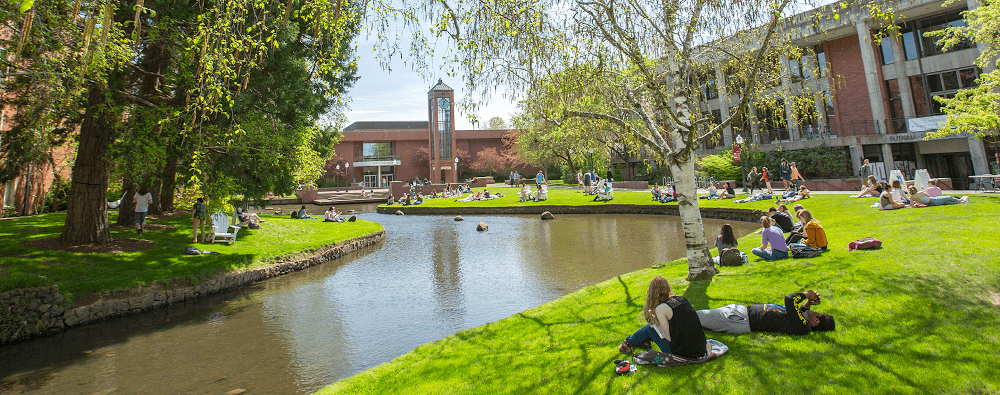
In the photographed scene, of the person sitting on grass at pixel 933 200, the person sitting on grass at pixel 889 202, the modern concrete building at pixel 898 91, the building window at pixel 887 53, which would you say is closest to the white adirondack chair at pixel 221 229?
the person sitting on grass at pixel 889 202

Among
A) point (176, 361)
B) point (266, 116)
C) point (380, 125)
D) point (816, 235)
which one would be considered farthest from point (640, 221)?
point (380, 125)

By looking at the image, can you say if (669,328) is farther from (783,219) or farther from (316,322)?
(783,219)

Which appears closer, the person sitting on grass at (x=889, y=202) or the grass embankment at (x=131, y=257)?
the grass embankment at (x=131, y=257)

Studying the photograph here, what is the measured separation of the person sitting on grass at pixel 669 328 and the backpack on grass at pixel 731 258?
4.34 m

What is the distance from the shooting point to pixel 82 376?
21.6ft

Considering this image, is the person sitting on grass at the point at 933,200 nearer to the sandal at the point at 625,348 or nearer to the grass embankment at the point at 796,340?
the grass embankment at the point at 796,340

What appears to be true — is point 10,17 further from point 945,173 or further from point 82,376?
point 945,173

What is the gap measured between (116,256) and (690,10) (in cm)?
1375

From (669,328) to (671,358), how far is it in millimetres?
299

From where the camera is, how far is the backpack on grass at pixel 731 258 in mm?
8688

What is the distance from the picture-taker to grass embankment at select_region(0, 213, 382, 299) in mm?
9234

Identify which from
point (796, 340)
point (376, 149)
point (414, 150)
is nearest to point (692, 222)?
point (796, 340)

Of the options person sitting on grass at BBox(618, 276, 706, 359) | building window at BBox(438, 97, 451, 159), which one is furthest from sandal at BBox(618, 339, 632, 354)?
building window at BBox(438, 97, 451, 159)

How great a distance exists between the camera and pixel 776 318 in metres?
5.05
